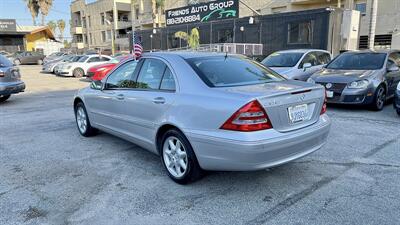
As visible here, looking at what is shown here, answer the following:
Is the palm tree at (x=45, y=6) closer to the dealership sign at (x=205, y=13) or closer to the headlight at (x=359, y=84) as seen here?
the dealership sign at (x=205, y=13)

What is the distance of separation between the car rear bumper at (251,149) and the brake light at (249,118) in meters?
0.07

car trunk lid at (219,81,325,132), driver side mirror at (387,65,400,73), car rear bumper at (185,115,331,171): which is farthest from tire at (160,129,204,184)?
driver side mirror at (387,65,400,73)

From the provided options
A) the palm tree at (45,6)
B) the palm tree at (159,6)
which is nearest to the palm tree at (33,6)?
the palm tree at (45,6)

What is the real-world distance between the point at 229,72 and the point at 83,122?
3247mm

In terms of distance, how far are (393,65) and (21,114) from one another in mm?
9608

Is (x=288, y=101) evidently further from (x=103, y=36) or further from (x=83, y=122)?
(x=103, y=36)

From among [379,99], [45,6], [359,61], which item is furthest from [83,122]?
[45,6]

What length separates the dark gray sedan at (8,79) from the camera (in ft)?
30.6

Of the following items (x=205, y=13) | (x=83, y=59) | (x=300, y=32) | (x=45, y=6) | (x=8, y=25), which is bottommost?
(x=83, y=59)

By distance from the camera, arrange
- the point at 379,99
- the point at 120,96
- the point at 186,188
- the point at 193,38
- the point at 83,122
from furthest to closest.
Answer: the point at 193,38, the point at 379,99, the point at 83,122, the point at 120,96, the point at 186,188

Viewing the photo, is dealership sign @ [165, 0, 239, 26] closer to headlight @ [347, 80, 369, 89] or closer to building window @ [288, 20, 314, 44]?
building window @ [288, 20, 314, 44]

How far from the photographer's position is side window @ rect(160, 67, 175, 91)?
391cm

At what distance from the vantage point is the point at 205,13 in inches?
1049

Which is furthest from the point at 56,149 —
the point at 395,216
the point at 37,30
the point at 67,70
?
the point at 37,30
